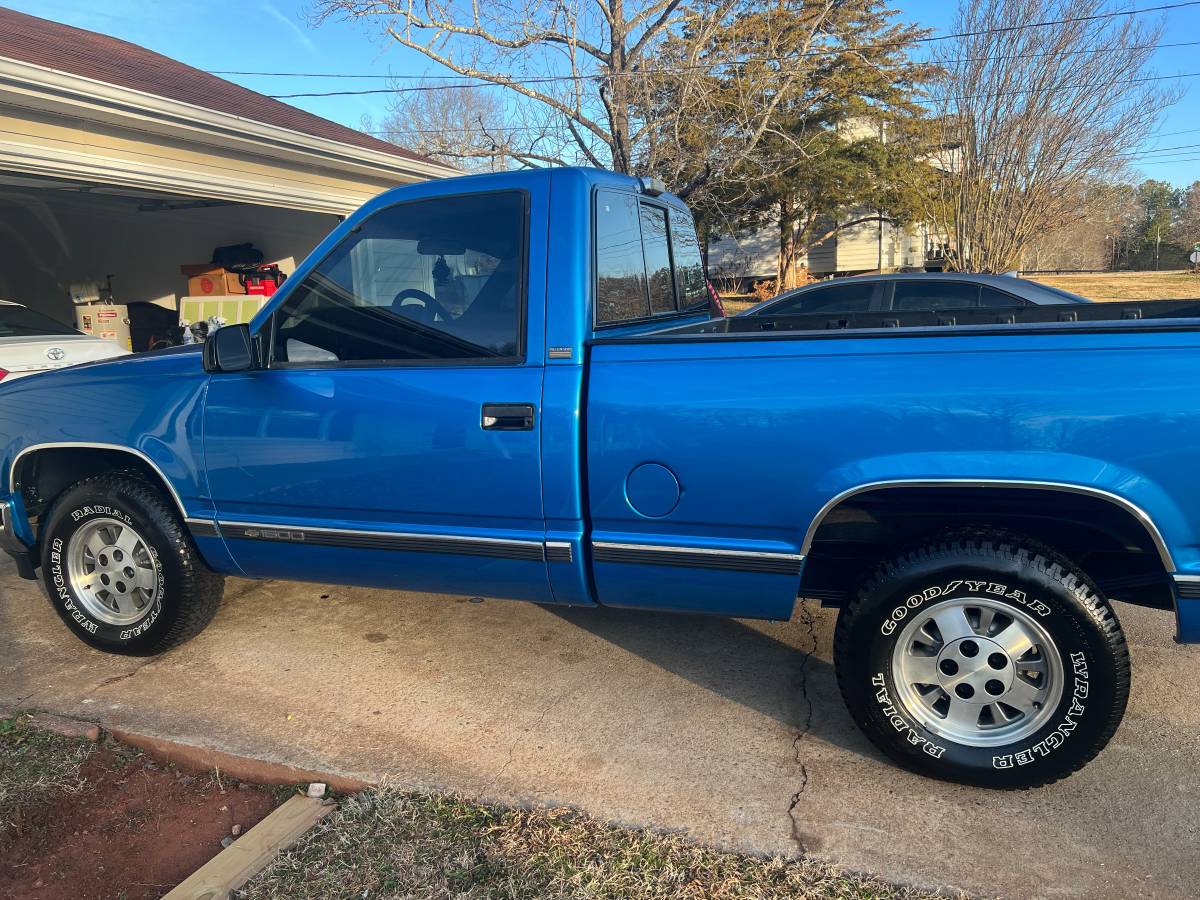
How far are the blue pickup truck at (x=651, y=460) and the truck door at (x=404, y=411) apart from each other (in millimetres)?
11

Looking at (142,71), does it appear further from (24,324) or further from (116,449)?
(116,449)

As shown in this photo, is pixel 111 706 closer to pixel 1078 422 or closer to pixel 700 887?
pixel 700 887

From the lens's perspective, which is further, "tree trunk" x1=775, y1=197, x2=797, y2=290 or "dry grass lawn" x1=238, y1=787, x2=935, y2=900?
"tree trunk" x1=775, y1=197, x2=797, y2=290

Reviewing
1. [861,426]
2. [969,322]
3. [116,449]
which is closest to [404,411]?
[116,449]

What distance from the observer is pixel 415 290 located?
3154mm

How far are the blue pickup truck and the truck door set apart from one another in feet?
0.04

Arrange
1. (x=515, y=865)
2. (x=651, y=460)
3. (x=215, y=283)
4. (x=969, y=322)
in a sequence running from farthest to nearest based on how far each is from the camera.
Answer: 1. (x=215, y=283)
2. (x=969, y=322)
3. (x=651, y=460)
4. (x=515, y=865)

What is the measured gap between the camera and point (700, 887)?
7.46 feet

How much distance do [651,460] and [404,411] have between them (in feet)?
3.07

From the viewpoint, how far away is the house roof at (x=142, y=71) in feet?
29.0

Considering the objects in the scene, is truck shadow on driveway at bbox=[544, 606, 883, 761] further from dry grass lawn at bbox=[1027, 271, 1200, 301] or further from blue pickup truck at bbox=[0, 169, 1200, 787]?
dry grass lawn at bbox=[1027, 271, 1200, 301]

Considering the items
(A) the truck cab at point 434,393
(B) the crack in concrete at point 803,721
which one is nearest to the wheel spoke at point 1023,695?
(B) the crack in concrete at point 803,721

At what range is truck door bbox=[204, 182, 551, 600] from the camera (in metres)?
2.92

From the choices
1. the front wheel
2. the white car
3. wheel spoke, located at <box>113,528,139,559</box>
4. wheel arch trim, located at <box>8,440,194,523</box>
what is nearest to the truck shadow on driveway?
the front wheel
